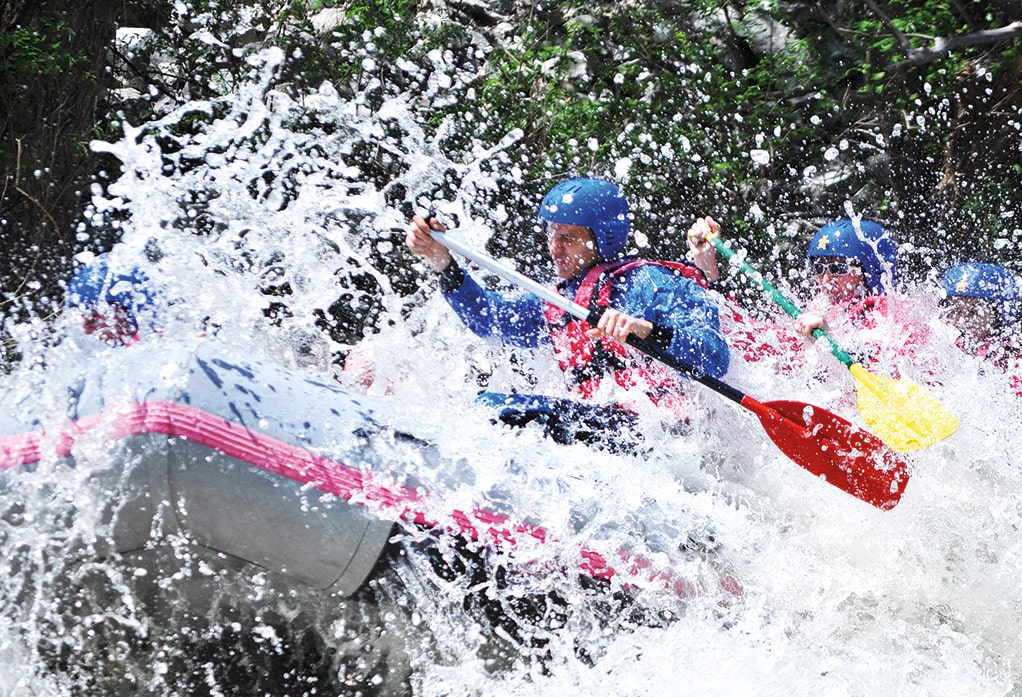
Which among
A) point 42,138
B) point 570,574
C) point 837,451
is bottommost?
A: point 42,138

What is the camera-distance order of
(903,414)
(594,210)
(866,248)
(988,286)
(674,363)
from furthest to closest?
(866,248) < (988,286) < (594,210) < (903,414) < (674,363)

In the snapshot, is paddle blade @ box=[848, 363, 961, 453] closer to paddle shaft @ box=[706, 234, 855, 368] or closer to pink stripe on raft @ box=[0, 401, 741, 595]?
paddle shaft @ box=[706, 234, 855, 368]

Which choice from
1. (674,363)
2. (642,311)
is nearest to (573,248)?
(642,311)

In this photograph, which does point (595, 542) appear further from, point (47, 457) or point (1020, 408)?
point (1020, 408)

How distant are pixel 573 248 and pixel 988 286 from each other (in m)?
1.80

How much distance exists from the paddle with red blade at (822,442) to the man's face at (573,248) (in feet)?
1.00

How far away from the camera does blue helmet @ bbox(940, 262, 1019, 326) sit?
158 inches

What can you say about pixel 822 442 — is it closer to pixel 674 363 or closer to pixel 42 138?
pixel 674 363

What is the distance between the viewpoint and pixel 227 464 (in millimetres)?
2246

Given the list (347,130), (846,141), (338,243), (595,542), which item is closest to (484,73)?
(347,130)

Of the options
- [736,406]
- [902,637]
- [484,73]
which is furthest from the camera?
[484,73]

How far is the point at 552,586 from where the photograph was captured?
2506mm

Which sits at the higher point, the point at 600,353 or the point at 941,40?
the point at 941,40

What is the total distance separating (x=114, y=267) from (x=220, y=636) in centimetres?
109
